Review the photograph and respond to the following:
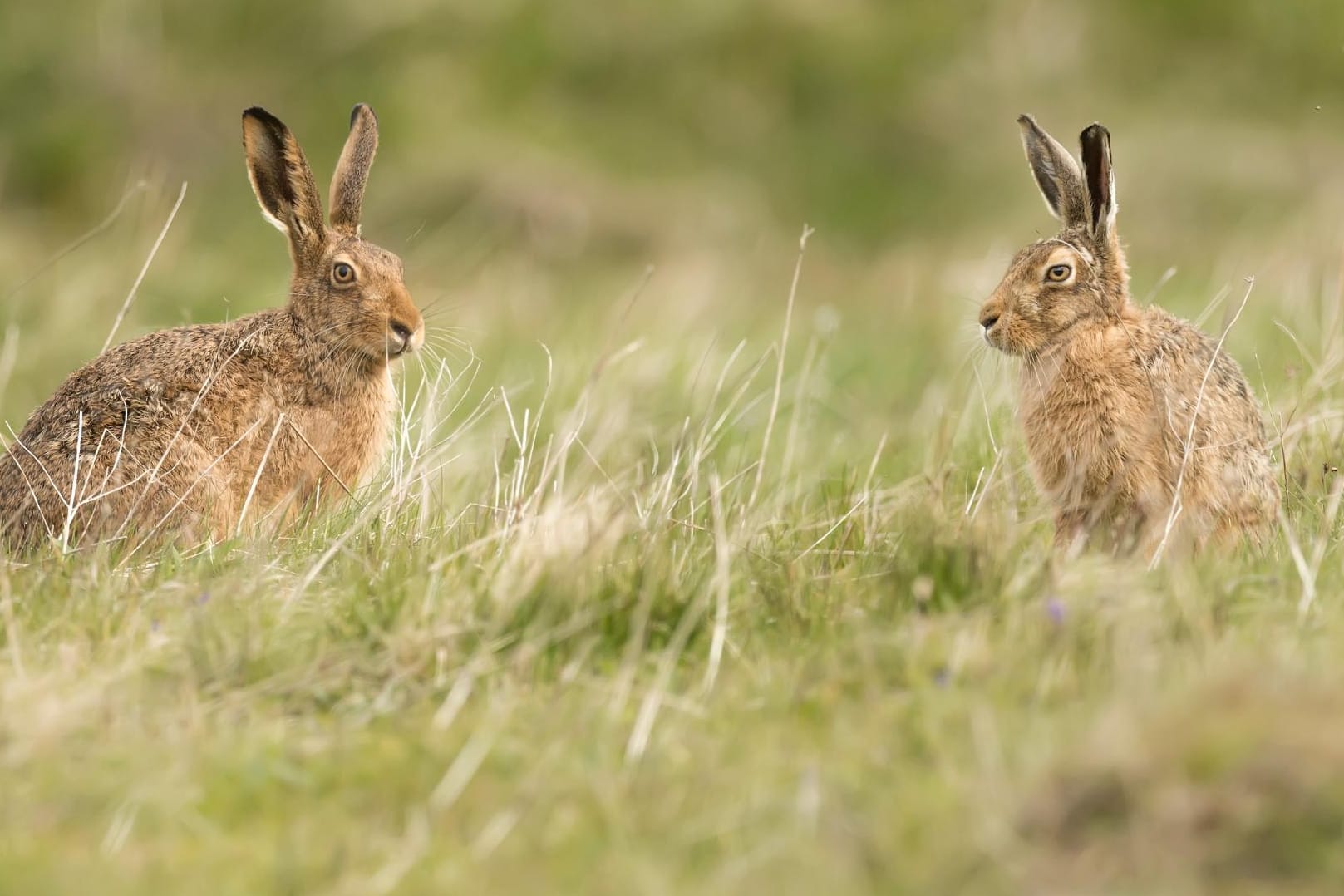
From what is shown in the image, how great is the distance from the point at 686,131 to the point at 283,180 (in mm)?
10102

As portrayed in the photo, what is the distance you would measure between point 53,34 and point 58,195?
1.64 metres

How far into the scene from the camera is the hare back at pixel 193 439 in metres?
5.31

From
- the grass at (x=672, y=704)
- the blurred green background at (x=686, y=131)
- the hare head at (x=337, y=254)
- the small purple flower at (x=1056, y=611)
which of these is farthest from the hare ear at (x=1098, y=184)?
the blurred green background at (x=686, y=131)

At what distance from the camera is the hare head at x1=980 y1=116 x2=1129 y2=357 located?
5.69 meters

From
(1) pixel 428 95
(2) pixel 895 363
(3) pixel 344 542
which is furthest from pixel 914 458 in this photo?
(1) pixel 428 95

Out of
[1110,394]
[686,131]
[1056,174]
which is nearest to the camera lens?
[1110,394]

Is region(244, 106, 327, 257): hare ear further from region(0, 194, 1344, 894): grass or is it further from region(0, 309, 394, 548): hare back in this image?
region(0, 194, 1344, 894): grass

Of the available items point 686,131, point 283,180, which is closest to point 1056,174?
point 283,180

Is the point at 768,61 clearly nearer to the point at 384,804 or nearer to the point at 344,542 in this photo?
the point at 344,542

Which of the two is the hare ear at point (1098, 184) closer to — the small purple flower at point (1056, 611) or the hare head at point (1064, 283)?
the hare head at point (1064, 283)

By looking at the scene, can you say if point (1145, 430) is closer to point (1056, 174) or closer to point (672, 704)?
point (1056, 174)

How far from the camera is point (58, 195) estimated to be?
14109 mm

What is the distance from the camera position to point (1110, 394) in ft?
18.0

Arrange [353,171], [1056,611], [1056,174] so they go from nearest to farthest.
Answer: [1056,611] < [1056,174] < [353,171]
